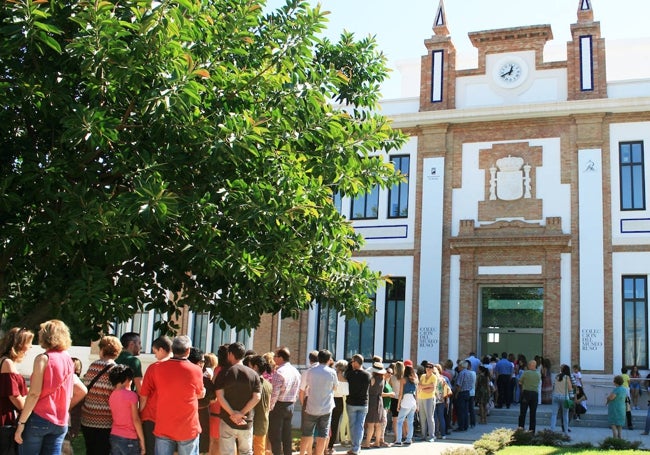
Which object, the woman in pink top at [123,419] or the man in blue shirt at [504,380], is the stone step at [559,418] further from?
the woman in pink top at [123,419]

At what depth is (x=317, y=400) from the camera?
11.3 m

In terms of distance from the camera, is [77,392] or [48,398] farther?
[77,392]

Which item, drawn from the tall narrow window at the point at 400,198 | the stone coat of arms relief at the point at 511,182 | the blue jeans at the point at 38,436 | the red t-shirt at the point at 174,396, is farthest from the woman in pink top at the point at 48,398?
the tall narrow window at the point at 400,198

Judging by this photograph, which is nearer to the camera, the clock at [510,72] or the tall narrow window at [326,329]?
the clock at [510,72]

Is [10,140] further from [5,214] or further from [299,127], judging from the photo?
[299,127]

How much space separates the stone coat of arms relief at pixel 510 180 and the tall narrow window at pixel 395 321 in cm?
403

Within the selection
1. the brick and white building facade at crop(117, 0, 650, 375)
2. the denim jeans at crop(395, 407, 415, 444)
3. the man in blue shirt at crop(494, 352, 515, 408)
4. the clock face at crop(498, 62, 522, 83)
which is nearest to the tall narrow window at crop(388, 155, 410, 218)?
the brick and white building facade at crop(117, 0, 650, 375)

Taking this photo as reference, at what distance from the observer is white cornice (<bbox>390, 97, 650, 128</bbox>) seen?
915 inches

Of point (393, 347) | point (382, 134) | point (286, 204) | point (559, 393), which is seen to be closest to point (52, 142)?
point (286, 204)

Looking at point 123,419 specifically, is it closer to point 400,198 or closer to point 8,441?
point 8,441

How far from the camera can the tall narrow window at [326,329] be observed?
25.7 metres

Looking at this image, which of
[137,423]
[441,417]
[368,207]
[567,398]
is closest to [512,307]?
[368,207]

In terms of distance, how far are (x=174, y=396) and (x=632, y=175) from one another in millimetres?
18779

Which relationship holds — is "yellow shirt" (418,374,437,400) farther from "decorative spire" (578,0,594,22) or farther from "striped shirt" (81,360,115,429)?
"decorative spire" (578,0,594,22)
